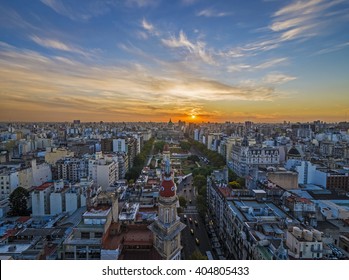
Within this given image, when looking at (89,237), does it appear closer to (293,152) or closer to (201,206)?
(201,206)

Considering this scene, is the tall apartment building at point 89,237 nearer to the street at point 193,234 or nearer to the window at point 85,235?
the window at point 85,235

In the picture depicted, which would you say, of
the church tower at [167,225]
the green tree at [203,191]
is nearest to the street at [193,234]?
the green tree at [203,191]

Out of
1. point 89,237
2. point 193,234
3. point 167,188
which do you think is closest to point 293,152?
point 193,234

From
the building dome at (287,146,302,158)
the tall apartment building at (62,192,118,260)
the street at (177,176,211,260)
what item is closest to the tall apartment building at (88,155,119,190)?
the street at (177,176,211,260)

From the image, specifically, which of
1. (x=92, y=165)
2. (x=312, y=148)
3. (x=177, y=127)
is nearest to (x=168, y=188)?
(x=92, y=165)

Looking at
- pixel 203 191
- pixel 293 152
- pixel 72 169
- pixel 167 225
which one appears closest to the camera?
pixel 167 225

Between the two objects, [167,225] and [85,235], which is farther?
[85,235]

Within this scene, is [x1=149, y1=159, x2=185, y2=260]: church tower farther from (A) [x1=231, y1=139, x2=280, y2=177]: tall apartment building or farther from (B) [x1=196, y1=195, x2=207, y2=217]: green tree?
(A) [x1=231, y1=139, x2=280, y2=177]: tall apartment building

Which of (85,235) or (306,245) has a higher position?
(306,245)
